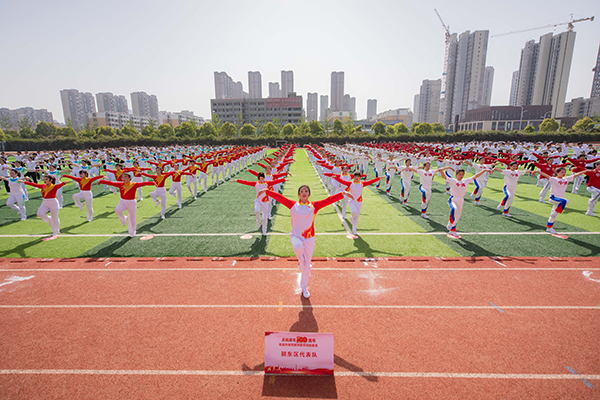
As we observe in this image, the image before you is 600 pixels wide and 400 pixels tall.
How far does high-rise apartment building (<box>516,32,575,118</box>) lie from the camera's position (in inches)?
5404

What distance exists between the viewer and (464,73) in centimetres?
15175

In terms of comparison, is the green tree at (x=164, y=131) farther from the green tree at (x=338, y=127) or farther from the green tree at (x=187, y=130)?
the green tree at (x=338, y=127)

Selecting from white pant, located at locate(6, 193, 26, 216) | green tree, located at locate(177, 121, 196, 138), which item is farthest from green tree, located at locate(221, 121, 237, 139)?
white pant, located at locate(6, 193, 26, 216)

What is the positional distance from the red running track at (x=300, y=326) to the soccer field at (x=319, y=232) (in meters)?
0.87

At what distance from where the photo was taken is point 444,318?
18.4ft

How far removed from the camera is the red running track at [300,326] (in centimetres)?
413

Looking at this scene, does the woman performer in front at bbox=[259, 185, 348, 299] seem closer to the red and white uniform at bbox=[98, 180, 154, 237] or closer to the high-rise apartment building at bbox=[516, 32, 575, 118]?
the red and white uniform at bbox=[98, 180, 154, 237]

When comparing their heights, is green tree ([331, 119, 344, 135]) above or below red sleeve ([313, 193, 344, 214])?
above

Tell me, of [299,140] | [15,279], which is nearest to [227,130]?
[299,140]

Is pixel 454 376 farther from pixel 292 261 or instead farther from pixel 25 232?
pixel 25 232

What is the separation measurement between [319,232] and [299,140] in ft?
230

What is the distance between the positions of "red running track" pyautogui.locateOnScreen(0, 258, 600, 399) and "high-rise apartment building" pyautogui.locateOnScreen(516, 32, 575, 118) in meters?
180

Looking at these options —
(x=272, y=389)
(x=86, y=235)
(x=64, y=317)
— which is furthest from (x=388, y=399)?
(x=86, y=235)

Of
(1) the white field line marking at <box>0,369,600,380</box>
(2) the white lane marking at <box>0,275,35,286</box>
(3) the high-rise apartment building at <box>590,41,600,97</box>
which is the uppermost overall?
(3) the high-rise apartment building at <box>590,41,600,97</box>
